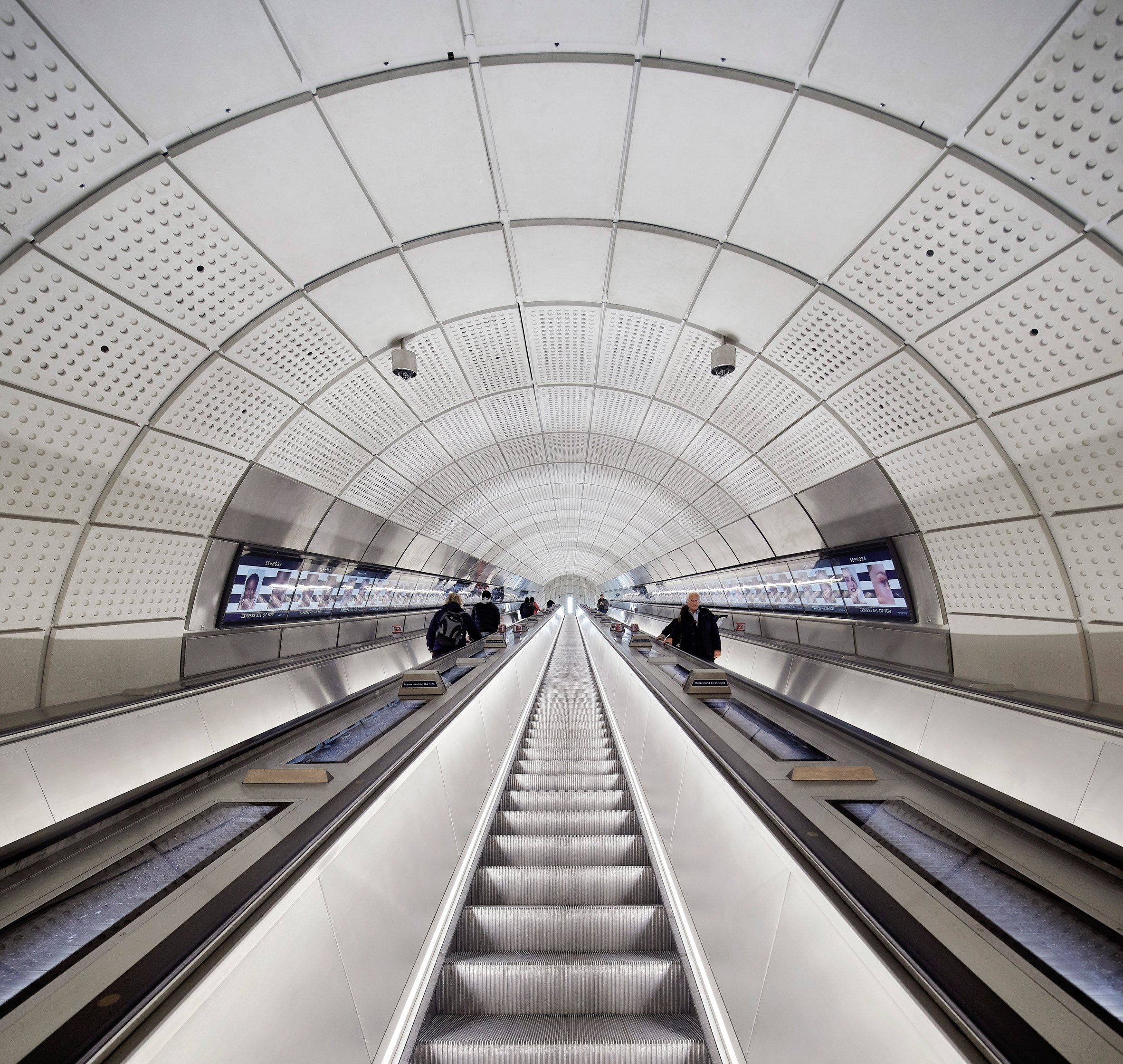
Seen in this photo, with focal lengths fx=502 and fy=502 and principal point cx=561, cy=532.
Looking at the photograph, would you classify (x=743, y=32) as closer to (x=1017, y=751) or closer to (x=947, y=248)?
(x=947, y=248)

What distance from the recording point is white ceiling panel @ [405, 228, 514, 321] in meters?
5.07

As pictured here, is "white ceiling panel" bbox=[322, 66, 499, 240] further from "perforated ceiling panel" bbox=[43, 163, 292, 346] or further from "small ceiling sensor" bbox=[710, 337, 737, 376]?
"small ceiling sensor" bbox=[710, 337, 737, 376]

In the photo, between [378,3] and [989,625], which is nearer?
[378,3]

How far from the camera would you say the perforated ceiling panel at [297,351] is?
517 cm

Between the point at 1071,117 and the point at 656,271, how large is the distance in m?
3.20

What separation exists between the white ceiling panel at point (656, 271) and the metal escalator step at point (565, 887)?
5454 mm

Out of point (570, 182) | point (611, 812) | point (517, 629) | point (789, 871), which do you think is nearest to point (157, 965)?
point (789, 871)

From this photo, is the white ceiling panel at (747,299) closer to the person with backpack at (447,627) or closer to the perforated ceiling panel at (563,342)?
the perforated ceiling panel at (563,342)

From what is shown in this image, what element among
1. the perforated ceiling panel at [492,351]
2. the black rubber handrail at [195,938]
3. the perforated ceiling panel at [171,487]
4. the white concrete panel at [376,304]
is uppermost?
the perforated ceiling panel at [492,351]

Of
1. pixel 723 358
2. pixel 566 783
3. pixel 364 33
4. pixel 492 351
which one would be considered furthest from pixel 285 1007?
pixel 492 351

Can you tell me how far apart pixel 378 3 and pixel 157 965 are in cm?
467

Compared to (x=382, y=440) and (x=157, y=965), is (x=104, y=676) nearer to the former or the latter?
(x=382, y=440)

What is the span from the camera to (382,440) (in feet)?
27.7

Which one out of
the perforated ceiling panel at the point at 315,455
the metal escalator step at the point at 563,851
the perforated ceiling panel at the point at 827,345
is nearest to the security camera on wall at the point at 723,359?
the perforated ceiling panel at the point at 827,345
